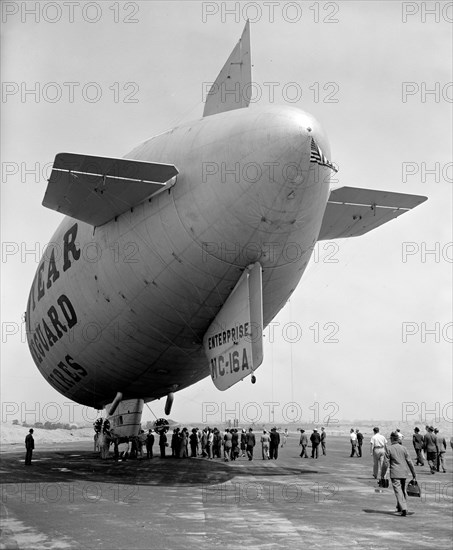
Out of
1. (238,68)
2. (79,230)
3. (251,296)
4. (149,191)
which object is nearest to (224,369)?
(251,296)

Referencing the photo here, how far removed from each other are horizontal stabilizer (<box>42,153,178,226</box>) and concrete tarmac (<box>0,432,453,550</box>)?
22.1 ft

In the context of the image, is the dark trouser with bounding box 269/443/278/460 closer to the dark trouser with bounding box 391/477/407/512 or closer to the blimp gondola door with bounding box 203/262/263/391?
the blimp gondola door with bounding box 203/262/263/391

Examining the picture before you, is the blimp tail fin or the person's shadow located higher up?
the blimp tail fin

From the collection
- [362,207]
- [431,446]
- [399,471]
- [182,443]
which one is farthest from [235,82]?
[182,443]

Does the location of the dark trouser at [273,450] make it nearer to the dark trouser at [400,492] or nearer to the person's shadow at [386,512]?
the person's shadow at [386,512]

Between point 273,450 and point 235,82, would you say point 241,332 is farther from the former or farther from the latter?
point 273,450

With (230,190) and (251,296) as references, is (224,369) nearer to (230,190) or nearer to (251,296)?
(251,296)

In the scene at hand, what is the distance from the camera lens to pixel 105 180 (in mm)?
13219

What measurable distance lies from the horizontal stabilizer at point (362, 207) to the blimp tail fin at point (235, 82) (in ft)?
12.5

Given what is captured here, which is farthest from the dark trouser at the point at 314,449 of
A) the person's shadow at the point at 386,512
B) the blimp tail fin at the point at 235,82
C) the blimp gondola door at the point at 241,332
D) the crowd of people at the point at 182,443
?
the blimp tail fin at the point at 235,82

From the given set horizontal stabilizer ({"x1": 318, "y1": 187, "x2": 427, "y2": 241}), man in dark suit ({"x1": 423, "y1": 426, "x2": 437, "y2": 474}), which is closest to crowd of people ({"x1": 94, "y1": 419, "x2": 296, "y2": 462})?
man in dark suit ({"x1": 423, "y1": 426, "x2": 437, "y2": 474})

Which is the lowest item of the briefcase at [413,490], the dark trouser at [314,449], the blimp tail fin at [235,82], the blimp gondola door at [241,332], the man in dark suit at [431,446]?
the dark trouser at [314,449]

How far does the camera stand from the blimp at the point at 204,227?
12.4m

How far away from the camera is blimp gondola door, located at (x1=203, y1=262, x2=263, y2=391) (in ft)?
44.4
